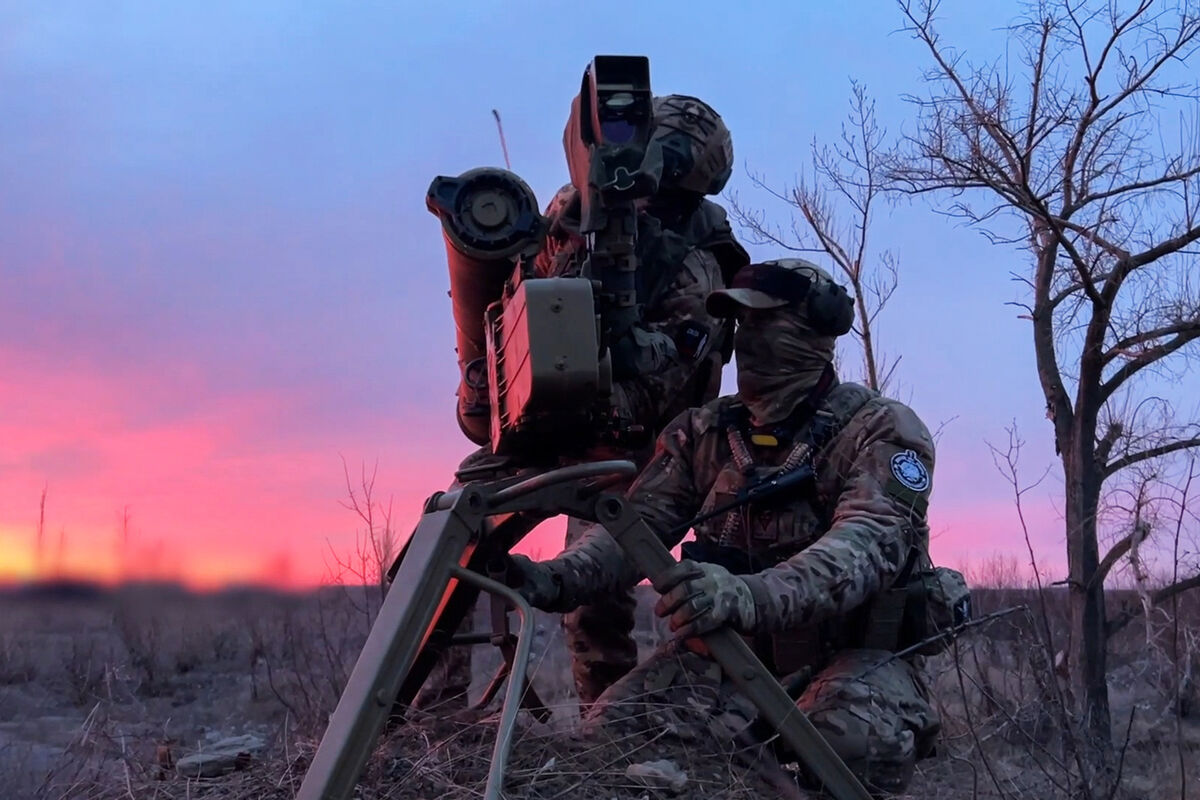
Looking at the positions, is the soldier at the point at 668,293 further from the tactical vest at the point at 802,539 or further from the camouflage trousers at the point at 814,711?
the camouflage trousers at the point at 814,711

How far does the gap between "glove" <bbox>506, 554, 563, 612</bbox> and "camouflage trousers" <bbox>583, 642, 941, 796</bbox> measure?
1.02 ft

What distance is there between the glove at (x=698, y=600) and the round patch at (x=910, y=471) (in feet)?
2.69

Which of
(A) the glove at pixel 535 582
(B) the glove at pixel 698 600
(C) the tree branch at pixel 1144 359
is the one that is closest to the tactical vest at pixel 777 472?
(A) the glove at pixel 535 582

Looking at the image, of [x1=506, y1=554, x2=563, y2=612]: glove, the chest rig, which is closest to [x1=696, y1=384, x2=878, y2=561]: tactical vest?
the chest rig

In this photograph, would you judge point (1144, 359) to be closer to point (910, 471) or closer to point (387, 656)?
point (910, 471)

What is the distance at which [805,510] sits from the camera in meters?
4.05

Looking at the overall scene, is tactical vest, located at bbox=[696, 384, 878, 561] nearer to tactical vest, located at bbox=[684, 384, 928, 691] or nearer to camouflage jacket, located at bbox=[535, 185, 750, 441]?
tactical vest, located at bbox=[684, 384, 928, 691]

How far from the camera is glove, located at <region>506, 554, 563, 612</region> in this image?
3748 millimetres

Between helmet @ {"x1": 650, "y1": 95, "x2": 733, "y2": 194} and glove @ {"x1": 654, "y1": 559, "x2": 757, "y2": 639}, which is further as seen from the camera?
helmet @ {"x1": 650, "y1": 95, "x2": 733, "y2": 194}

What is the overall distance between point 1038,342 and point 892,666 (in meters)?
5.80

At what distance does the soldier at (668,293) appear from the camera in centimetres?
479

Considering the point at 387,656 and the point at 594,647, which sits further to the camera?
the point at 594,647

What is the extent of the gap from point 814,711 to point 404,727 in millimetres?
1115

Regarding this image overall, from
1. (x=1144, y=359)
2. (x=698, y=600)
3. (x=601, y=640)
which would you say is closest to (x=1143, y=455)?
(x=1144, y=359)
